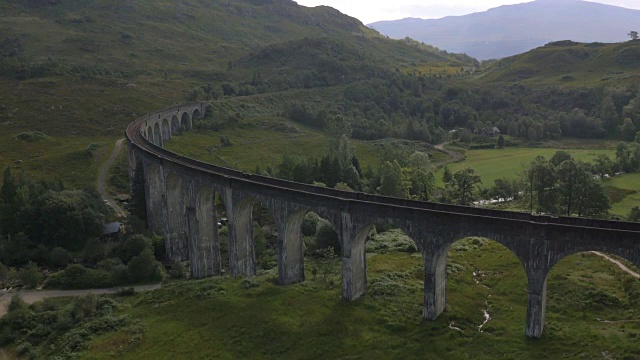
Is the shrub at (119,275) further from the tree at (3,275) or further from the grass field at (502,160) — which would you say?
the grass field at (502,160)

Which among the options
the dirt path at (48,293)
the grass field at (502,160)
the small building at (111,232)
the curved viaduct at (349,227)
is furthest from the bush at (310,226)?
the grass field at (502,160)

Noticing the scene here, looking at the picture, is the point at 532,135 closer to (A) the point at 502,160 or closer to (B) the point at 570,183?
(A) the point at 502,160

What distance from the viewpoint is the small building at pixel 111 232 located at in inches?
2832

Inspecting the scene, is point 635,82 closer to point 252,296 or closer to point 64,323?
point 252,296

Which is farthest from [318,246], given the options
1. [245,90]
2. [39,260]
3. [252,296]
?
[245,90]

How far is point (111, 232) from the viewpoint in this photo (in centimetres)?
7244

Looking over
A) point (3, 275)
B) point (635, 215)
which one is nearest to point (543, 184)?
point (635, 215)

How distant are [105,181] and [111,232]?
109 ft

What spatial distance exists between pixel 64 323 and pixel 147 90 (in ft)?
474

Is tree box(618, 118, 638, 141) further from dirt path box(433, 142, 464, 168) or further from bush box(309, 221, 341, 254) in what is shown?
bush box(309, 221, 341, 254)

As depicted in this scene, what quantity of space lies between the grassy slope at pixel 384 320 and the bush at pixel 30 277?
1518 cm

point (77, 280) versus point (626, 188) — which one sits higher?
point (626, 188)

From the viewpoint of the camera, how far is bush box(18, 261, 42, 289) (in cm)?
5753

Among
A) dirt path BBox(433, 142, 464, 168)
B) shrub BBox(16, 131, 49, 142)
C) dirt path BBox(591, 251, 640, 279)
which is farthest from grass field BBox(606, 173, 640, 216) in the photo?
shrub BBox(16, 131, 49, 142)
